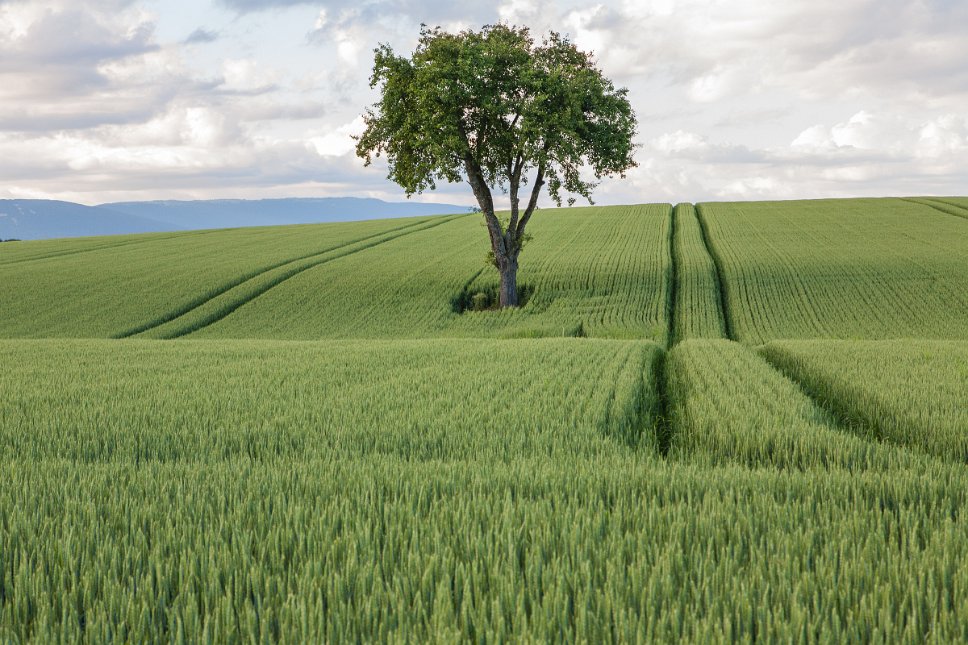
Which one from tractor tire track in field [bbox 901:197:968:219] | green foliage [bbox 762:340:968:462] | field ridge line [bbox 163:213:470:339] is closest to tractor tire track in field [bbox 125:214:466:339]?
field ridge line [bbox 163:213:470:339]

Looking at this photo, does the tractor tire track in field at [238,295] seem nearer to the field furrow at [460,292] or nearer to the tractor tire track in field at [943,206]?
the field furrow at [460,292]

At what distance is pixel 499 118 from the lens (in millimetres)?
32219

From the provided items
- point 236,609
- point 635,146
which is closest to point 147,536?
point 236,609

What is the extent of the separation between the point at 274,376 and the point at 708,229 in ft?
167

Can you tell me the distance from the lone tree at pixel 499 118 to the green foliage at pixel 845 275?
10.5 m

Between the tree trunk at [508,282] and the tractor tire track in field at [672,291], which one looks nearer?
the tractor tire track in field at [672,291]

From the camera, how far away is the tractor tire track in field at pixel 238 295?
3400 cm

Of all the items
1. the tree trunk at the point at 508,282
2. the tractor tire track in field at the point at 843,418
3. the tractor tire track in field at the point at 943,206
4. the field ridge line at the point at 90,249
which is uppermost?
the tractor tire track in field at the point at 943,206

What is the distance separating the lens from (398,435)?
8500 millimetres

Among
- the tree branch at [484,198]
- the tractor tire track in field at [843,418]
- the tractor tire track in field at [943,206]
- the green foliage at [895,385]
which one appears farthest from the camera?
the tractor tire track in field at [943,206]

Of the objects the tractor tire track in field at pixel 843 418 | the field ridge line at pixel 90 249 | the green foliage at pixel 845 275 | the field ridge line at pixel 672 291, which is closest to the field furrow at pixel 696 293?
the field ridge line at pixel 672 291

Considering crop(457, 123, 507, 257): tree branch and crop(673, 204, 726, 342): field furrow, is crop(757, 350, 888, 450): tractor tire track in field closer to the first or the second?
crop(673, 204, 726, 342): field furrow

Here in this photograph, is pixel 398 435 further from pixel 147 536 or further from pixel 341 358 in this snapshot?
pixel 341 358

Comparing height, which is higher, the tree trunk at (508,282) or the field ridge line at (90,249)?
the field ridge line at (90,249)
